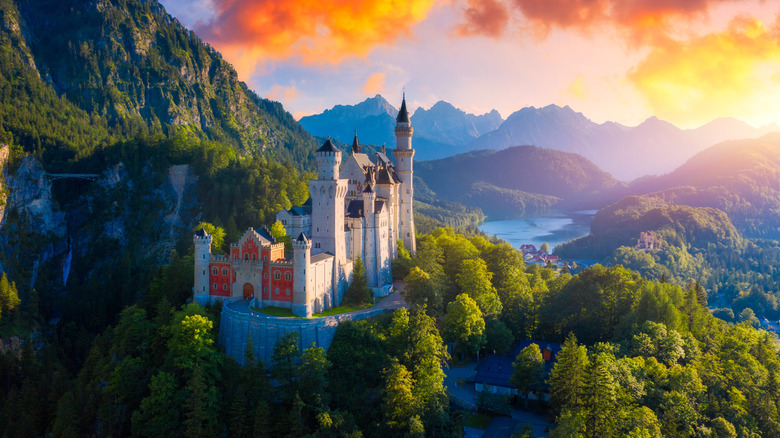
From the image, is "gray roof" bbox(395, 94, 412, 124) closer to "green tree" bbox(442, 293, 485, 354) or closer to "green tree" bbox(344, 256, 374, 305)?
"green tree" bbox(344, 256, 374, 305)

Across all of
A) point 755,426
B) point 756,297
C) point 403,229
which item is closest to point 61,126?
point 403,229

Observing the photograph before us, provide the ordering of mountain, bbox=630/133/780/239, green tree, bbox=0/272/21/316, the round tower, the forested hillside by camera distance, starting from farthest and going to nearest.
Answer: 1. mountain, bbox=630/133/780/239
2. the forested hillside
3. green tree, bbox=0/272/21/316
4. the round tower

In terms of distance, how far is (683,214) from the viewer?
6245 inches

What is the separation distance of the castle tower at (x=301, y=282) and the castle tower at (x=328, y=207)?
6394 millimetres

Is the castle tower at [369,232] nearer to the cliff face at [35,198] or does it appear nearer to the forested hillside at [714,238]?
the forested hillside at [714,238]

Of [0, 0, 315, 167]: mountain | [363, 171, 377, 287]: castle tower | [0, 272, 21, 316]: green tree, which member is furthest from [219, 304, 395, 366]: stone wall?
[0, 0, 315, 167]: mountain

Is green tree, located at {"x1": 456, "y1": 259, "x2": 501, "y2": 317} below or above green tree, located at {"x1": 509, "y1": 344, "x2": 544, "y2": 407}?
below

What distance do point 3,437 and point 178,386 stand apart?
28.0m

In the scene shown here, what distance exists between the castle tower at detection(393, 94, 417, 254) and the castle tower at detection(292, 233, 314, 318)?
26.6 m

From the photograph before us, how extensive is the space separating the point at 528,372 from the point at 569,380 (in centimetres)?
546

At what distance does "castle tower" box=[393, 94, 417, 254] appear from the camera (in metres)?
74.1

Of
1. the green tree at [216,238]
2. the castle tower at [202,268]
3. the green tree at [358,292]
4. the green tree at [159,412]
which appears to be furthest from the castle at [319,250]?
the green tree at [216,238]

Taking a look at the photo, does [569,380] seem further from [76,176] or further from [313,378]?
[76,176]

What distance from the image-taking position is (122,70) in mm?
163000
